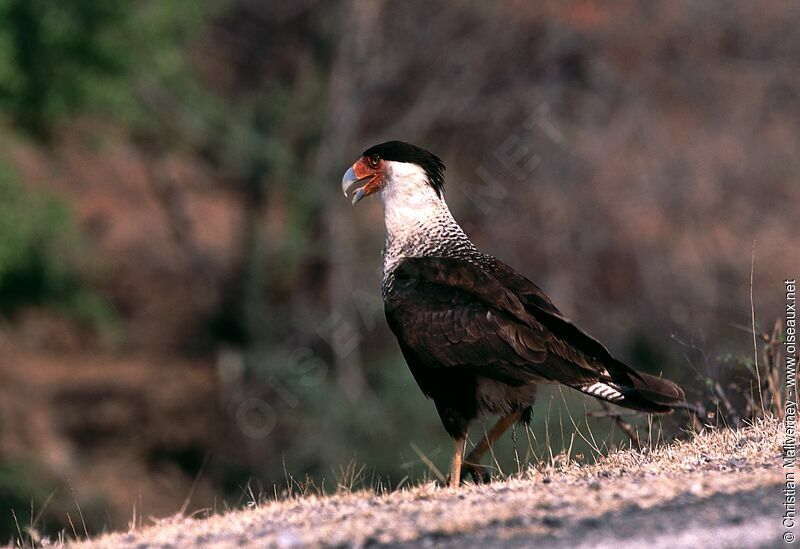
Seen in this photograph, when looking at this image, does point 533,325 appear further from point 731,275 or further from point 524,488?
point 731,275

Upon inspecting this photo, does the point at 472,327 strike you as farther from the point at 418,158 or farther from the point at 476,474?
the point at 418,158

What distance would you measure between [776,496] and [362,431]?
51.5ft

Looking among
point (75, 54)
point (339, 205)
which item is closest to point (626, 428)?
point (75, 54)

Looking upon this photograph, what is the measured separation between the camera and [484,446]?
7.07m

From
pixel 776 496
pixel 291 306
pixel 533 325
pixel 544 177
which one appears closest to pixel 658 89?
pixel 544 177

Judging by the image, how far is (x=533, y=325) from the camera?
672cm

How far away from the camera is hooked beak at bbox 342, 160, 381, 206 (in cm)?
796

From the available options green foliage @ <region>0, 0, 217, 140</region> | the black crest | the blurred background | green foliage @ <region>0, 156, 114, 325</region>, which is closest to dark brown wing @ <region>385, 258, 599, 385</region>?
the black crest

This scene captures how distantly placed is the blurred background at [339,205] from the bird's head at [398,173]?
37.8 ft

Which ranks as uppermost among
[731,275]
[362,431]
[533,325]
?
[533,325]

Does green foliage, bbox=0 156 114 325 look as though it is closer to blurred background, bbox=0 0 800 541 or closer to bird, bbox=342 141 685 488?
blurred background, bbox=0 0 800 541

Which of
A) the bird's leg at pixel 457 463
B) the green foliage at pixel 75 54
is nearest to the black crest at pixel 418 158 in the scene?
the bird's leg at pixel 457 463

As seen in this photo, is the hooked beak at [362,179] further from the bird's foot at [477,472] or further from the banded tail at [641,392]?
the banded tail at [641,392]

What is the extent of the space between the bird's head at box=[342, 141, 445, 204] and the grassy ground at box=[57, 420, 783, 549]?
6.55 feet
